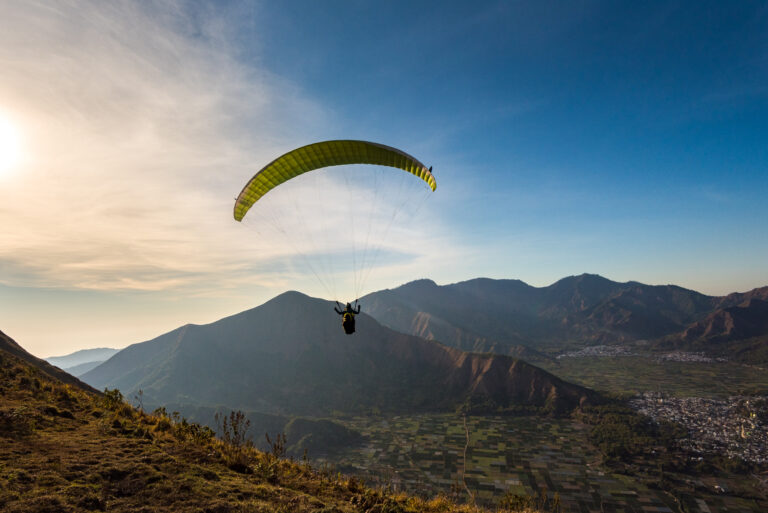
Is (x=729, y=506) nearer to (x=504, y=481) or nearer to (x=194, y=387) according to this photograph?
(x=504, y=481)

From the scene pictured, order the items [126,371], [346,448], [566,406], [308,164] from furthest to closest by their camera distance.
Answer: [126,371], [566,406], [346,448], [308,164]

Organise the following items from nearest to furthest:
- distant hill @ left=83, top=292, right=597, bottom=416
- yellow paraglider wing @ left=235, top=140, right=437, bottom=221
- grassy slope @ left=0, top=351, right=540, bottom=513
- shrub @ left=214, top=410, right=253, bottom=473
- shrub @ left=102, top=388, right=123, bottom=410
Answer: grassy slope @ left=0, top=351, right=540, bottom=513 → shrub @ left=214, top=410, right=253, bottom=473 → shrub @ left=102, top=388, right=123, bottom=410 → yellow paraglider wing @ left=235, top=140, right=437, bottom=221 → distant hill @ left=83, top=292, right=597, bottom=416

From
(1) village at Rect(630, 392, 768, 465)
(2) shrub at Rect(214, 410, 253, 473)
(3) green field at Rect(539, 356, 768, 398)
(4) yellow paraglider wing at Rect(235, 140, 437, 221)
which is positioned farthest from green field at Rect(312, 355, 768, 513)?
(4) yellow paraglider wing at Rect(235, 140, 437, 221)

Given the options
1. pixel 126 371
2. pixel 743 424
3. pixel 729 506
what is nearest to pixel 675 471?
pixel 729 506

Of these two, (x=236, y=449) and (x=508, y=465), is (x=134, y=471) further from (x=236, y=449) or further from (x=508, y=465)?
(x=508, y=465)

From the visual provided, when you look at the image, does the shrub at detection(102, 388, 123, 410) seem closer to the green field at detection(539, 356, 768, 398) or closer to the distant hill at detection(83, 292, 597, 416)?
the distant hill at detection(83, 292, 597, 416)

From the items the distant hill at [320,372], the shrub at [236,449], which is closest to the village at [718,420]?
the distant hill at [320,372]

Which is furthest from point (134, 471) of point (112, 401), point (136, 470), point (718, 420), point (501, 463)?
point (718, 420)
